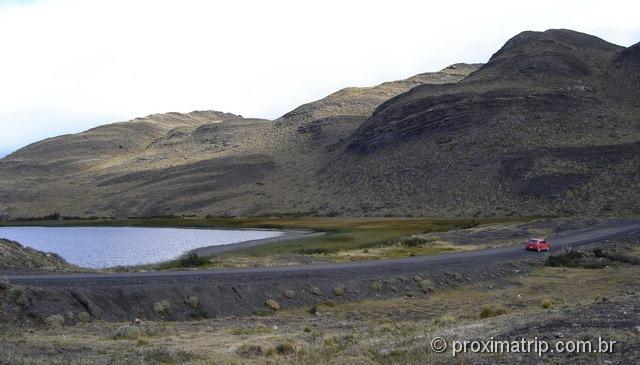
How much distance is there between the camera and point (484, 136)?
101000 mm

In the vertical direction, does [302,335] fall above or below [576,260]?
above

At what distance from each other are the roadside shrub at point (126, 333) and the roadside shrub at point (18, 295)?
192 inches

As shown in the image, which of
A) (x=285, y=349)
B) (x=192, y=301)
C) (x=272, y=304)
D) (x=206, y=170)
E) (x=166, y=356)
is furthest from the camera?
(x=206, y=170)

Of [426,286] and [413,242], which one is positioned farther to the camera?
[413,242]

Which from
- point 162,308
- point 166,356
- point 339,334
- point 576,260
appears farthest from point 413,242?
point 166,356

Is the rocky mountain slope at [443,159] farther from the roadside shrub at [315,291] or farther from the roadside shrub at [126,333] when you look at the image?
the roadside shrub at [126,333]

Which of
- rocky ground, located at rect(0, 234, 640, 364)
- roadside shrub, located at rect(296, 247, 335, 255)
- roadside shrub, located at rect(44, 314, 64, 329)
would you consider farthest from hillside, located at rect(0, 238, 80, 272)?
roadside shrub, located at rect(296, 247, 335, 255)

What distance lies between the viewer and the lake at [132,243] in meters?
50.2

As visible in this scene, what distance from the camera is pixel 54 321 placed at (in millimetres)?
21359

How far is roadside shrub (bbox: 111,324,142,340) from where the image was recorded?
738 inches

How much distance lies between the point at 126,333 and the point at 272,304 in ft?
28.7

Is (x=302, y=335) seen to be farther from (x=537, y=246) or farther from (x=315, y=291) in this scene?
(x=537, y=246)

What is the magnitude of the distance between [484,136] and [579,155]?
16692 millimetres

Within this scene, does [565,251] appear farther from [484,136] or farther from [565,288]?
[484,136]
